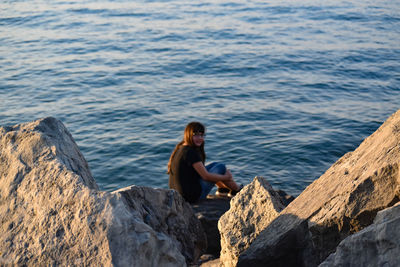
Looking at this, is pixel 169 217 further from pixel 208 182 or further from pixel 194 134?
pixel 208 182

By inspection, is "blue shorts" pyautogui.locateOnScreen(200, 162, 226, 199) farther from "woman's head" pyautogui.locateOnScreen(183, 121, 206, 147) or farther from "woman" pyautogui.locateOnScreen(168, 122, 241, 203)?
"woman's head" pyautogui.locateOnScreen(183, 121, 206, 147)

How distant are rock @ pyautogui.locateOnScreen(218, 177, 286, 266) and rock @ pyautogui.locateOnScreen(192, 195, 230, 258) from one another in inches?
31.4

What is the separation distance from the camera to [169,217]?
176 inches

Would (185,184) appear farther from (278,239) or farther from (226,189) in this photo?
(278,239)

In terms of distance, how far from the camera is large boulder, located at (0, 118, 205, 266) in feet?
10.8

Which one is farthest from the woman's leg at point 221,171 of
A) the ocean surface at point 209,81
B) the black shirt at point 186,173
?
the ocean surface at point 209,81

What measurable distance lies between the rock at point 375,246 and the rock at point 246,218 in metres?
1.70

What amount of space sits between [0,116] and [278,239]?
8786 mm

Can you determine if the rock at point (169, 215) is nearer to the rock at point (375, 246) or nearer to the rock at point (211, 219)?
the rock at point (211, 219)

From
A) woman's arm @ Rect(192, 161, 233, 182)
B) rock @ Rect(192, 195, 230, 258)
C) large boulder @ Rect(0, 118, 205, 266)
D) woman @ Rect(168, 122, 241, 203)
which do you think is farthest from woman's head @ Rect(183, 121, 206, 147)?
large boulder @ Rect(0, 118, 205, 266)

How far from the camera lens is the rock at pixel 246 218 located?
200 inches

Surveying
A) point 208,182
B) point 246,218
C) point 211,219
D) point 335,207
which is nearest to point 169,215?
point 246,218

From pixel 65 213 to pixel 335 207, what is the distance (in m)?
2.15

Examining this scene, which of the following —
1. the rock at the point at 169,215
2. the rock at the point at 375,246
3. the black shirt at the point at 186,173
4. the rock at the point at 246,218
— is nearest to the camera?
the rock at the point at 375,246
